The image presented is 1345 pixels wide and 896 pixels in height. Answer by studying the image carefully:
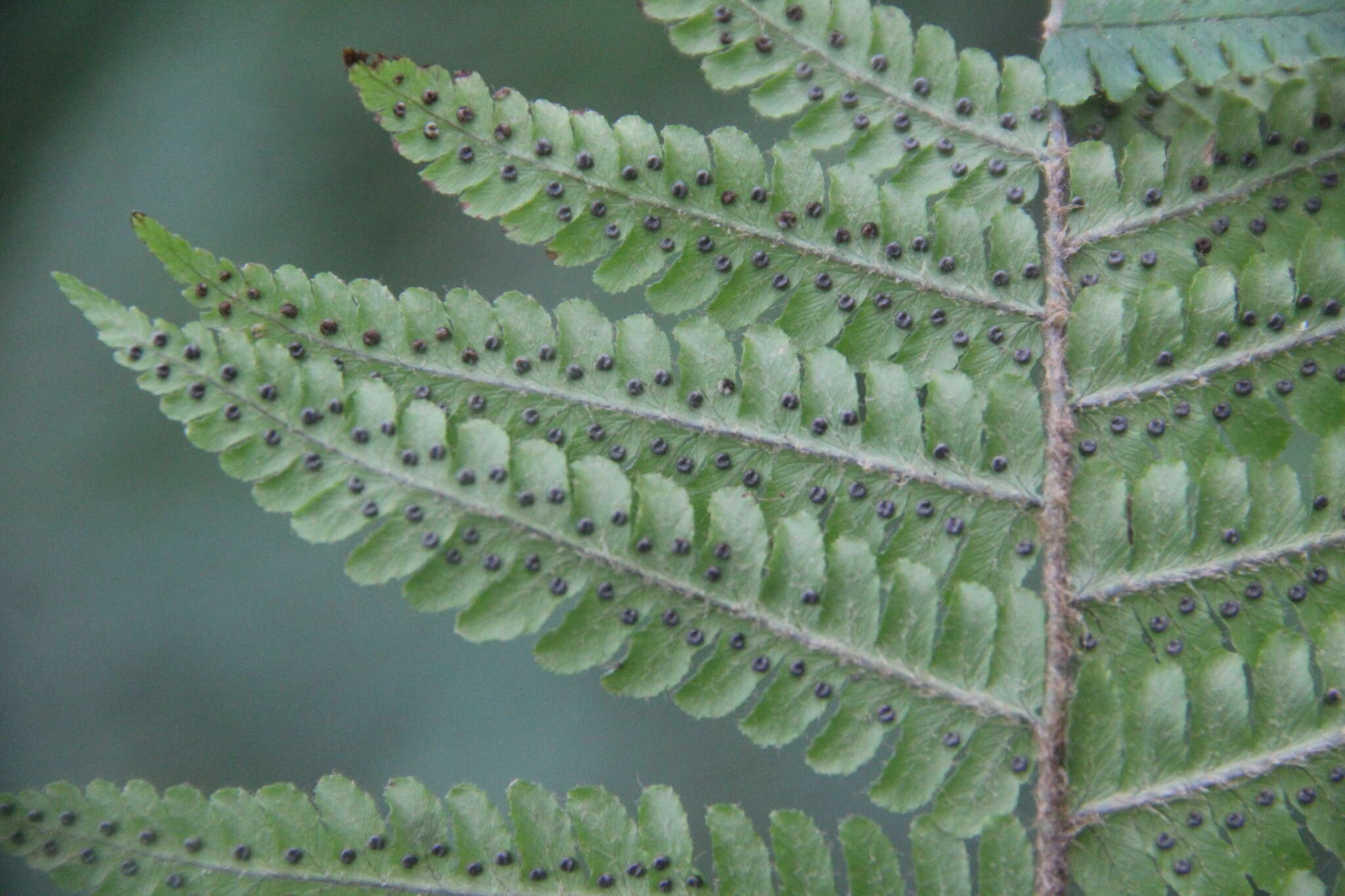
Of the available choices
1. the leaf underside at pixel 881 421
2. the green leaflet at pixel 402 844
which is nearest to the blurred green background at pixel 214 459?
the leaf underside at pixel 881 421

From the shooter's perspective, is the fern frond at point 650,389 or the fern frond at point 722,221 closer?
the fern frond at point 650,389

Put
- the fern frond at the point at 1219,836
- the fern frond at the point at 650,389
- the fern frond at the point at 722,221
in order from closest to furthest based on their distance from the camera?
1. the fern frond at the point at 1219,836
2. the fern frond at the point at 650,389
3. the fern frond at the point at 722,221

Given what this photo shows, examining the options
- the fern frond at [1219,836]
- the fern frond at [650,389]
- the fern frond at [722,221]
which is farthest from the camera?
the fern frond at [722,221]

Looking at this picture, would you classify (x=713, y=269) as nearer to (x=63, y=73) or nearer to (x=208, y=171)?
(x=208, y=171)

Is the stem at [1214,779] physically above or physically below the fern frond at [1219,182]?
below

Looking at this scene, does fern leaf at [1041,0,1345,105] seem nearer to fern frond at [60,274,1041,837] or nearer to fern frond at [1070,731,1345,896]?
fern frond at [60,274,1041,837]

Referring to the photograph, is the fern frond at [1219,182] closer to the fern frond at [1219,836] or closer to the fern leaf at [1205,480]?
the fern leaf at [1205,480]
